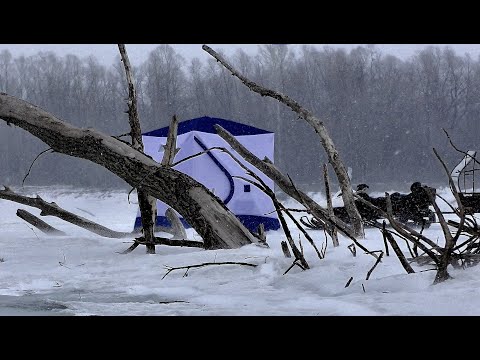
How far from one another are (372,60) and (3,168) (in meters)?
21.0

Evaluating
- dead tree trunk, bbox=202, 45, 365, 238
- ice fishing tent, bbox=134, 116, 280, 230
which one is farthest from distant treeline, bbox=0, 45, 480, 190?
dead tree trunk, bbox=202, 45, 365, 238

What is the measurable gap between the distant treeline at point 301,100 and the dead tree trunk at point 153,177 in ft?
91.7

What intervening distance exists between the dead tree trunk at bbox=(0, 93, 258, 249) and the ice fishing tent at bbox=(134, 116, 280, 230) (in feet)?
20.9

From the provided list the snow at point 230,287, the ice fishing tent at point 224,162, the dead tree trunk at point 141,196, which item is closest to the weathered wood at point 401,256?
the snow at point 230,287

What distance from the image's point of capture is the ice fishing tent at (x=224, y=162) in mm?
10438

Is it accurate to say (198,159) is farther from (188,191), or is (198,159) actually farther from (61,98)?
(61,98)

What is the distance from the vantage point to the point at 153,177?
12.6ft

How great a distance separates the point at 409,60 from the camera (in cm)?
3456

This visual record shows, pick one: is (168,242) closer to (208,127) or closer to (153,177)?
(153,177)

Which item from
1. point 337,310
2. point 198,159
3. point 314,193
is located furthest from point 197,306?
point 314,193

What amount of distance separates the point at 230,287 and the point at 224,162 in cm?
811

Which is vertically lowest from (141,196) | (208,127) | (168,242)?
(168,242)

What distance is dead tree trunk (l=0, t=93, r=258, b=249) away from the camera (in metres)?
3.78

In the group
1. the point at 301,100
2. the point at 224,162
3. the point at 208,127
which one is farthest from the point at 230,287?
the point at 301,100
